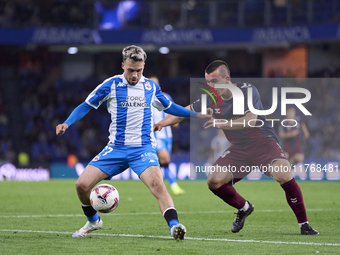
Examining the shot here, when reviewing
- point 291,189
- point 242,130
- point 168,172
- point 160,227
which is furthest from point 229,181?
point 168,172

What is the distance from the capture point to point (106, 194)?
6676 mm

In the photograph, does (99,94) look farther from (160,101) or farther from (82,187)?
(82,187)

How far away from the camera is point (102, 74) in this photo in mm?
28562

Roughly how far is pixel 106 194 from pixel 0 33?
18861 millimetres

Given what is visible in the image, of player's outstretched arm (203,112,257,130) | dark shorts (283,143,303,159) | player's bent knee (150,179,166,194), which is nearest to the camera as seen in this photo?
player's bent knee (150,179,166,194)

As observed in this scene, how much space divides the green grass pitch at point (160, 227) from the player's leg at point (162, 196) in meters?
0.16

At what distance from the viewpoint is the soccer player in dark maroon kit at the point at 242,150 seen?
696cm

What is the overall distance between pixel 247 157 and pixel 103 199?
180cm

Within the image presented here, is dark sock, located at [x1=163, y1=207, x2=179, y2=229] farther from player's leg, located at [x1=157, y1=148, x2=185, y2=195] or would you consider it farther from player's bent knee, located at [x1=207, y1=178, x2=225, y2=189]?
player's leg, located at [x1=157, y1=148, x2=185, y2=195]

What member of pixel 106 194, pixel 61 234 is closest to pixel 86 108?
pixel 106 194

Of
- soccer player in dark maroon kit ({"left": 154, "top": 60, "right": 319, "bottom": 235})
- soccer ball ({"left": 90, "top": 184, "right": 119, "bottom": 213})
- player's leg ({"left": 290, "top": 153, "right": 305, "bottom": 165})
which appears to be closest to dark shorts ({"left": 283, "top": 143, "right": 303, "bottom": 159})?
player's leg ({"left": 290, "top": 153, "right": 305, "bottom": 165})

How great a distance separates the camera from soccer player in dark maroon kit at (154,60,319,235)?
696cm

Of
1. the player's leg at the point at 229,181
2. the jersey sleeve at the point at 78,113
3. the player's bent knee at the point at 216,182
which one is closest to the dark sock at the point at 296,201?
the player's leg at the point at 229,181

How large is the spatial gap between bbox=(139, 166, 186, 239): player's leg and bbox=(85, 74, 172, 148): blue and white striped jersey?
38 centimetres
